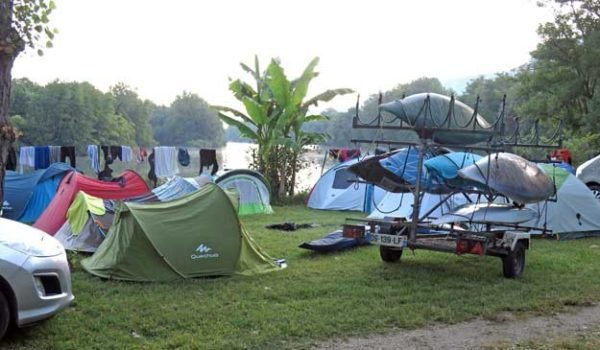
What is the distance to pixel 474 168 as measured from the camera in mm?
7762

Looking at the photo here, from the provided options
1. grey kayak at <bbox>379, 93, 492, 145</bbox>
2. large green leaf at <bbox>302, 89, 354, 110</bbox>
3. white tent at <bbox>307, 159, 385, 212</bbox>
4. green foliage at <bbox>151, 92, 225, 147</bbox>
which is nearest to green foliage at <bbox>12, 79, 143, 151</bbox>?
green foliage at <bbox>151, 92, 225, 147</bbox>

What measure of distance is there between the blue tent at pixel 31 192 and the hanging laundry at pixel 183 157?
6.71 m

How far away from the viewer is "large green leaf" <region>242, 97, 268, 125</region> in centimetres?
1773

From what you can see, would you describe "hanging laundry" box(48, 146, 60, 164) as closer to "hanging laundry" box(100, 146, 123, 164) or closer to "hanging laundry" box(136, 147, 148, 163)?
"hanging laundry" box(100, 146, 123, 164)

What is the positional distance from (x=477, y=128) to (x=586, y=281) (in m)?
2.53

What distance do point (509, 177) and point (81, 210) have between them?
6.31m

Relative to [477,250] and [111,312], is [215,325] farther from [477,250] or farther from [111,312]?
[477,250]

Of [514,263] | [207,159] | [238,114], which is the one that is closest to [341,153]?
[207,159]

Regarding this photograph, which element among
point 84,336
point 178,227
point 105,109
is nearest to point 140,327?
→ point 84,336

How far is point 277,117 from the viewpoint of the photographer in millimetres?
18156

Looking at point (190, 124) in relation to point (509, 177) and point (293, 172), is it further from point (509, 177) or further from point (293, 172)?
point (509, 177)

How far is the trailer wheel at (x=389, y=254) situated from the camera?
8984mm

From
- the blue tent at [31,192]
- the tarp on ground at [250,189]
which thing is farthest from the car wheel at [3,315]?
the tarp on ground at [250,189]

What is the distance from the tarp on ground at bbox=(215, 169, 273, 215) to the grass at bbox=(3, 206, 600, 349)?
6037mm
